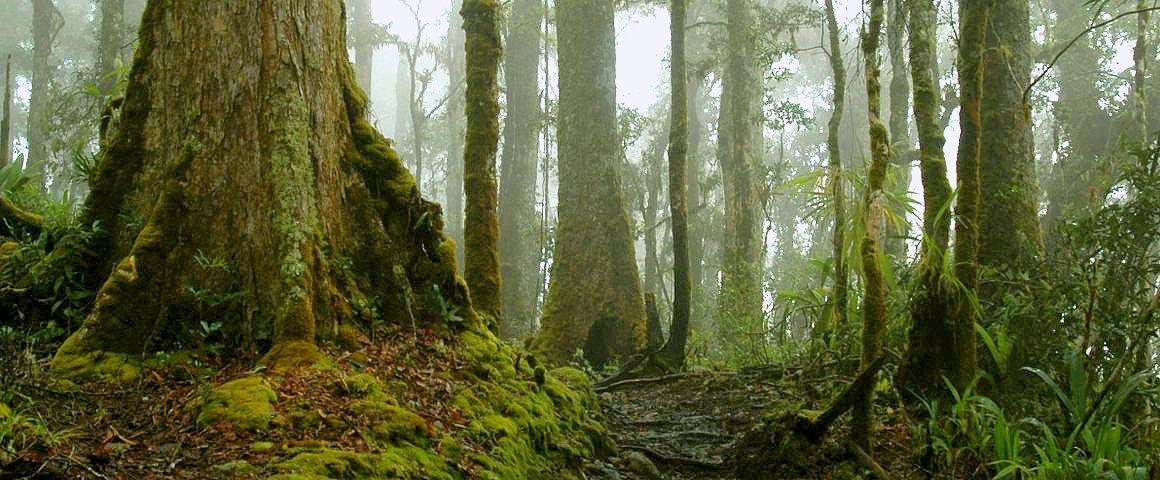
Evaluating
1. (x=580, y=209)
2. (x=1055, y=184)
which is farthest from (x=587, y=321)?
(x=1055, y=184)

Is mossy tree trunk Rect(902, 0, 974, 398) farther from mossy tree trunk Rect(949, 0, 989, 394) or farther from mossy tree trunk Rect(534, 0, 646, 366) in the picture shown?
mossy tree trunk Rect(534, 0, 646, 366)

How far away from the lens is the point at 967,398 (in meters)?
4.95

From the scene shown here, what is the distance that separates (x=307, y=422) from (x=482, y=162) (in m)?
3.29

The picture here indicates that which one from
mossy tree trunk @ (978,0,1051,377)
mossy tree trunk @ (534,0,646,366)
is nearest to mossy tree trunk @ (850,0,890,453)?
mossy tree trunk @ (978,0,1051,377)

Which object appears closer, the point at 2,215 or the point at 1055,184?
the point at 2,215

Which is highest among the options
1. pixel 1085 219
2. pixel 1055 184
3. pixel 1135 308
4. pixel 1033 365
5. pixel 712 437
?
pixel 1055 184

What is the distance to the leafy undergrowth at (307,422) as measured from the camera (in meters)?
3.27

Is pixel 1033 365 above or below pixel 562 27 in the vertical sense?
below

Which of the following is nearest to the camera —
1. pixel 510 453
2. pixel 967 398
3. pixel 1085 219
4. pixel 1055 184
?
pixel 510 453

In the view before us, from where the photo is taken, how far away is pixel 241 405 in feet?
12.2

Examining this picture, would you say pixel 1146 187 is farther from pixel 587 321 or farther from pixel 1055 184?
pixel 1055 184

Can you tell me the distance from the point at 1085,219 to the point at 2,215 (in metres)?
7.05

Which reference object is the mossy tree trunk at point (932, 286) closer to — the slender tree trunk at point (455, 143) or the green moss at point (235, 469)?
the green moss at point (235, 469)

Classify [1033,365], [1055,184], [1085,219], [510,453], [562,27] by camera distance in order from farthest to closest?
[1055,184] → [562,27] → [1033,365] → [1085,219] → [510,453]
